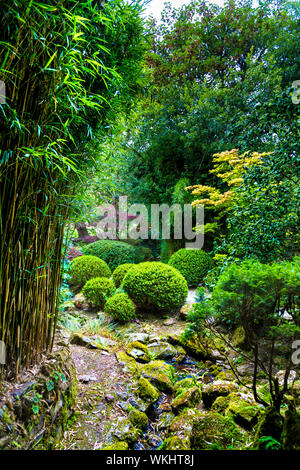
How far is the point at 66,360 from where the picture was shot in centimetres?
163

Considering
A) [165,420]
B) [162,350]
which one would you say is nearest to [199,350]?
[162,350]

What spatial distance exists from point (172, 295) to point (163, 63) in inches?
239

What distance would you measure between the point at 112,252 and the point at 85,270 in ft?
4.58

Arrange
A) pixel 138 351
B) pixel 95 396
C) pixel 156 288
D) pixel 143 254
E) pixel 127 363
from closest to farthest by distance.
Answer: pixel 95 396
pixel 127 363
pixel 138 351
pixel 156 288
pixel 143 254

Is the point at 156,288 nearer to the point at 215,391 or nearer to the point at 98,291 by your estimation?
the point at 98,291

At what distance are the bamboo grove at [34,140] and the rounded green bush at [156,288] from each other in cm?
217

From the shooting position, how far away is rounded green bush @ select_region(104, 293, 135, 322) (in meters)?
3.48

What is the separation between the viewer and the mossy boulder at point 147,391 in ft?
6.47

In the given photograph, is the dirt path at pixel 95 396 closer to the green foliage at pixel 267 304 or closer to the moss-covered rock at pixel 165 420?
the moss-covered rock at pixel 165 420

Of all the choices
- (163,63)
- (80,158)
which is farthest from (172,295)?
(163,63)

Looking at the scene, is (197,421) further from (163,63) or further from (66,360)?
(163,63)

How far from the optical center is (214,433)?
4.66ft

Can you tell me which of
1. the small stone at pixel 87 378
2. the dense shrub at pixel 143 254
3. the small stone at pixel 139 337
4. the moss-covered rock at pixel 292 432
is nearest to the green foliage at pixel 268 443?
the moss-covered rock at pixel 292 432

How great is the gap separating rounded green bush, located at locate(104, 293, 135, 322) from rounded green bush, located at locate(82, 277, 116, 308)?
1.22 ft
